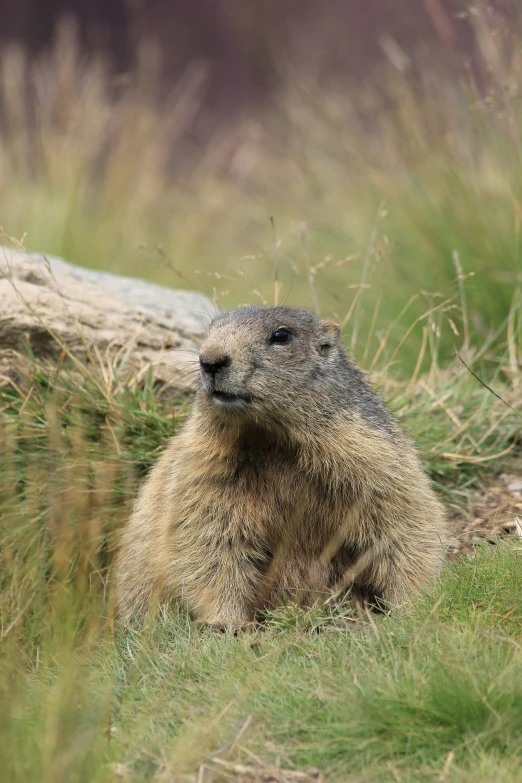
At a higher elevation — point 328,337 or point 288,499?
point 328,337

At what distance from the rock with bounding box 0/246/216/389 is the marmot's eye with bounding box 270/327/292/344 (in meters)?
1.08

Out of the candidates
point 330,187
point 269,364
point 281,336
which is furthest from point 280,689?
point 330,187

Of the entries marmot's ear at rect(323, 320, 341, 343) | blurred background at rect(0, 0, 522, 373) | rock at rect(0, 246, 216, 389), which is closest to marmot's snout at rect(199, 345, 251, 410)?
marmot's ear at rect(323, 320, 341, 343)

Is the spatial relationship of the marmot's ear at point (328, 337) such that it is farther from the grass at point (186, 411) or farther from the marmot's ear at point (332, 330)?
the grass at point (186, 411)

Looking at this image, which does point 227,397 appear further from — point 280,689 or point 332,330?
point 280,689

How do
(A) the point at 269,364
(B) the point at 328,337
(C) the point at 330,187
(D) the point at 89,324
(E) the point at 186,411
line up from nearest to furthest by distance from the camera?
1. (A) the point at 269,364
2. (B) the point at 328,337
3. (E) the point at 186,411
4. (D) the point at 89,324
5. (C) the point at 330,187

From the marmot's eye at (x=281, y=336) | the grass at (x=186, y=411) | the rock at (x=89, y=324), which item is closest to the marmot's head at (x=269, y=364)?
the marmot's eye at (x=281, y=336)

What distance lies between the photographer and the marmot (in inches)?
154

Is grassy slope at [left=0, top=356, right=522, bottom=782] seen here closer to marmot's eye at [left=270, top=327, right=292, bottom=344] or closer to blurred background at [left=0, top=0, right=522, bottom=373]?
marmot's eye at [left=270, top=327, right=292, bottom=344]

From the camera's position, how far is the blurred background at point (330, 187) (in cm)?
666

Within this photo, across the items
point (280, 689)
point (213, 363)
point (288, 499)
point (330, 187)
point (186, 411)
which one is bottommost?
point (280, 689)

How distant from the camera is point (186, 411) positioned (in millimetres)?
5199

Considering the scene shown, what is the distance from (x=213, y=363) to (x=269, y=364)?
0.27 meters

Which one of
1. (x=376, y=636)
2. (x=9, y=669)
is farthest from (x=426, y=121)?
(x=9, y=669)
